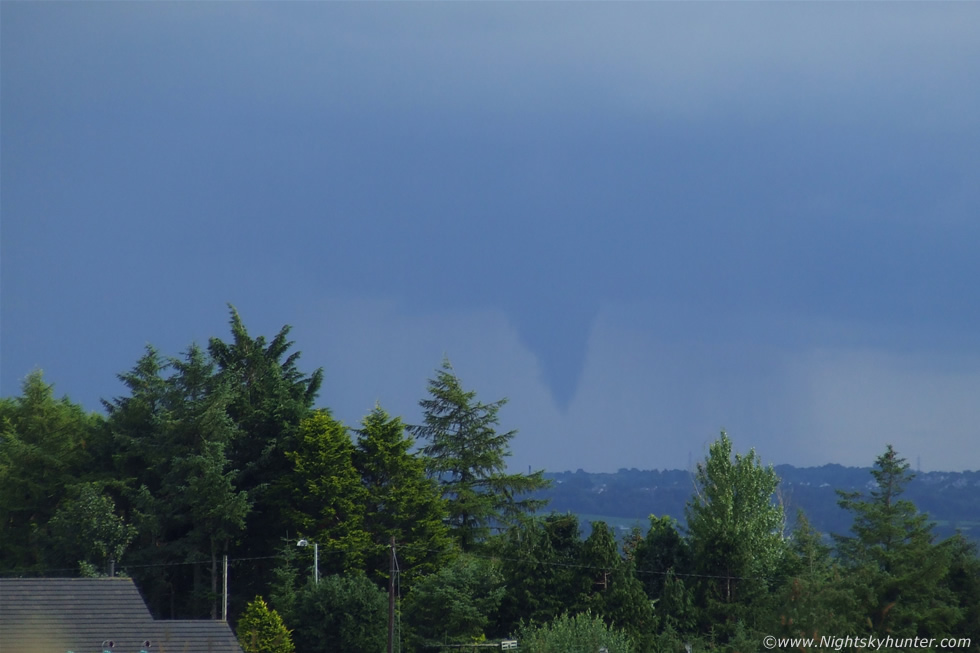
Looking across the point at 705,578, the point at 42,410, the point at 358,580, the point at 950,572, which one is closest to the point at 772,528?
the point at 705,578

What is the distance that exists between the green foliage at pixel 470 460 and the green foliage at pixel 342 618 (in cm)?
2104

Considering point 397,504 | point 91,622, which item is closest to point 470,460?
point 397,504

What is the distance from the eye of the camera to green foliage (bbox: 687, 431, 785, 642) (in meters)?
50.3

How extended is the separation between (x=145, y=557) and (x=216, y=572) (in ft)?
12.9

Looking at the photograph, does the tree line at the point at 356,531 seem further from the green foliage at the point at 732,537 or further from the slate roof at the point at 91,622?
the slate roof at the point at 91,622

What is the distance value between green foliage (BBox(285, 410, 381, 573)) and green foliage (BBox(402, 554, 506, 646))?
890 centimetres

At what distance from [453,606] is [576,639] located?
8076 mm

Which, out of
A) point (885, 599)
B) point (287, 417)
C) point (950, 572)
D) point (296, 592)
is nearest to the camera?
point (885, 599)

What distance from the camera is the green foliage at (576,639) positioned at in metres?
41.3

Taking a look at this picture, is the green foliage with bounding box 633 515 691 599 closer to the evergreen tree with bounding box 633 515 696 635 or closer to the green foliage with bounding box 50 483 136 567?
the evergreen tree with bounding box 633 515 696 635

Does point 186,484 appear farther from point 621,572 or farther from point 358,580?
point 621,572

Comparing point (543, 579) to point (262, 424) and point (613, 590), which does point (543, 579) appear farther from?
point (262, 424)

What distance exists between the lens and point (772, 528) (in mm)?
61281

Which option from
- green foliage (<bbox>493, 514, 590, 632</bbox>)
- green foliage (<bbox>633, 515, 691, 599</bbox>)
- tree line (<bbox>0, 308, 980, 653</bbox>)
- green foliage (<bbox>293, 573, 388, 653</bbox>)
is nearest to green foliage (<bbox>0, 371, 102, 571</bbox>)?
tree line (<bbox>0, 308, 980, 653</bbox>)
